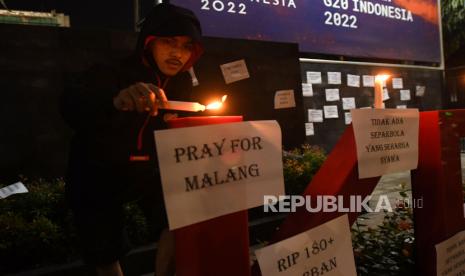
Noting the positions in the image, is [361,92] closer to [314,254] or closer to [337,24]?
[337,24]

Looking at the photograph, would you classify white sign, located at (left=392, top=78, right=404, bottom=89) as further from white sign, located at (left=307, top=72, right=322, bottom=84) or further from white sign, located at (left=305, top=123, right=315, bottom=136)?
white sign, located at (left=305, top=123, right=315, bottom=136)

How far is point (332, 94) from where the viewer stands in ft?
24.7

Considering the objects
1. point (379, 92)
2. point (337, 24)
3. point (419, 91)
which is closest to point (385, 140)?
point (379, 92)

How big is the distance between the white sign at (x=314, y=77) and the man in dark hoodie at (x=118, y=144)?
546 centimetres

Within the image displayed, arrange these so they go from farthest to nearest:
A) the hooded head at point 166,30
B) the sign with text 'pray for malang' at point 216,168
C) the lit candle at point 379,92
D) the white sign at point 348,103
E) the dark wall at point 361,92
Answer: the white sign at point 348,103
the dark wall at point 361,92
the hooded head at point 166,30
the lit candle at point 379,92
the sign with text 'pray for malang' at point 216,168

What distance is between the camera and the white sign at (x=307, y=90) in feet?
23.5

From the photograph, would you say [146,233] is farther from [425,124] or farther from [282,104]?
[282,104]

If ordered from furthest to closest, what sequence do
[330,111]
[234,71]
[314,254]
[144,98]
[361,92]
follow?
[361,92] < [330,111] < [234,71] < [314,254] < [144,98]

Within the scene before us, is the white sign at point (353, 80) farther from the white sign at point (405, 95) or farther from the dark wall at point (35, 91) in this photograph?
the dark wall at point (35, 91)

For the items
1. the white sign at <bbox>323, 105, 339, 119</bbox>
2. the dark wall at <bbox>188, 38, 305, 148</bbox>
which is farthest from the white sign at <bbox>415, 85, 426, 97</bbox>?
the dark wall at <bbox>188, 38, 305, 148</bbox>

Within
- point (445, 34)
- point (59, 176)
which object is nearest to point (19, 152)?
point (59, 176)

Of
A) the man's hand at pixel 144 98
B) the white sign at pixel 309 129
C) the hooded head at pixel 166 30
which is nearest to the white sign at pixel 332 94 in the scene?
the white sign at pixel 309 129

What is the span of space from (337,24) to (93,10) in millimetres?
4320

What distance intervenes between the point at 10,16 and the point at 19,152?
5.86ft
